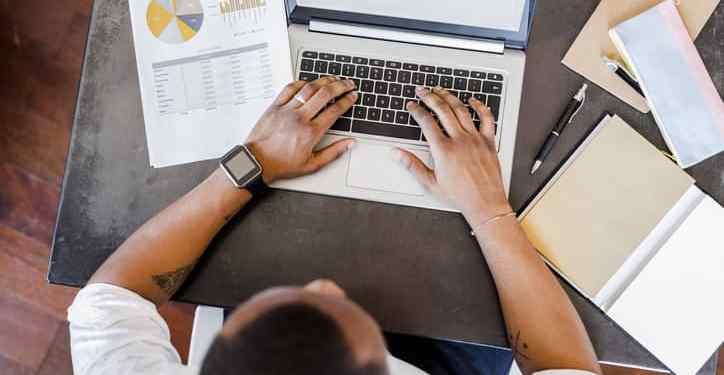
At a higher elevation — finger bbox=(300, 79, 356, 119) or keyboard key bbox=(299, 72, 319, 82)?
keyboard key bbox=(299, 72, 319, 82)

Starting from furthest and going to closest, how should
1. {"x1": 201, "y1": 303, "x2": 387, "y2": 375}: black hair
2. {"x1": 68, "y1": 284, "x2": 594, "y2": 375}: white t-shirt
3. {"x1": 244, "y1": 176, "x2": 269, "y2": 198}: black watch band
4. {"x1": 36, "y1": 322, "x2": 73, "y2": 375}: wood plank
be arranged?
{"x1": 36, "y1": 322, "x2": 73, "y2": 375}: wood plank
{"x1": 244, "y1": 176, "x2": 269, "y2": 198}: black watch band
{"x1": 68, "y1": 284, "x2": 594, "y2": 375}: white t-shirt
{"x1": 201, "y1": 303, "x2": 387, "y2": 375}: black hair

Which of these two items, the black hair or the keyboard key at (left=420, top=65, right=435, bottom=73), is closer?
the black hair

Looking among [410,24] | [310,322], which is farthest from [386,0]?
[310,322]

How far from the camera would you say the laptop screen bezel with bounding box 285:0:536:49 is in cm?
86

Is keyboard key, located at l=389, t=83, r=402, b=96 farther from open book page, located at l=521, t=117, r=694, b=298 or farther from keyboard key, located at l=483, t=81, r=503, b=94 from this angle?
open book page, located at l=521, t=117, r=694, b=298

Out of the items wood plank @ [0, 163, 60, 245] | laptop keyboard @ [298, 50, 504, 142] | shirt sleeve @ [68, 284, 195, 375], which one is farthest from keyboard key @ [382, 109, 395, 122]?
wood plank @ [0, 163, 60, 245]

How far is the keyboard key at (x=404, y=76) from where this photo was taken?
0.86 meters

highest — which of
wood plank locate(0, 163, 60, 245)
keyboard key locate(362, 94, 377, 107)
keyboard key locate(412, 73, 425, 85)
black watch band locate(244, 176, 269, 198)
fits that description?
keyboard key locate(412, 73, 425, 85)

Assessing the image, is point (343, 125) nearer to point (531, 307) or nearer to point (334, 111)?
point (334, 111)

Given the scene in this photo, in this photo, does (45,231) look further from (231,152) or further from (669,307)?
(669,307)

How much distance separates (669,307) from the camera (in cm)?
78

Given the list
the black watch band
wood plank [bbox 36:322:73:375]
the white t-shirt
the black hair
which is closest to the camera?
the black hair

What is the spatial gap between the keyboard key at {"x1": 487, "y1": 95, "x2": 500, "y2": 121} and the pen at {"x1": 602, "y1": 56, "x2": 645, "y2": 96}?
176 millimetres

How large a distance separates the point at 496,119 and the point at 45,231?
3.98 feet
